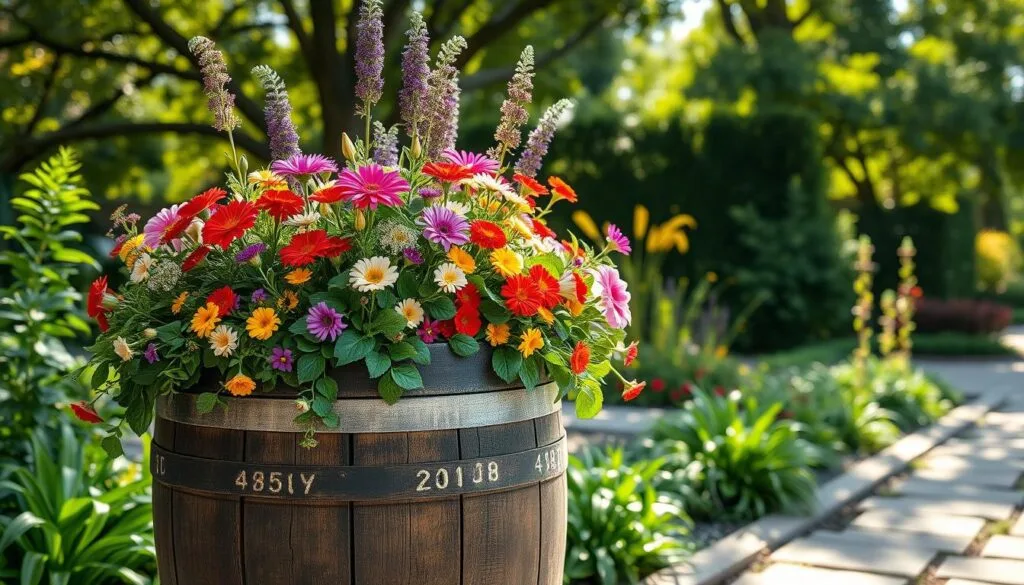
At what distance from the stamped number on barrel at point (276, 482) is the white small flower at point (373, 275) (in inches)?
14.6

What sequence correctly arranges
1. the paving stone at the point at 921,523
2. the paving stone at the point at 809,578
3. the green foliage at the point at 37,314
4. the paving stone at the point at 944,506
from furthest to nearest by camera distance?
1. the paving stone at the point at 944,506
2. the paving stone at the point at 921,523
3. the paving stone at the point at 809,578
4. the green foliage at the point at 37,314

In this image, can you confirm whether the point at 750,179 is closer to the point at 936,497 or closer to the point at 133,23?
the point at 133,23

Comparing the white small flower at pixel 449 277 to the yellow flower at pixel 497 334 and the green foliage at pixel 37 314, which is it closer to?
the yellow flower at pixel 497 334

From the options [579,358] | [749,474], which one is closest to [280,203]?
[579,358]

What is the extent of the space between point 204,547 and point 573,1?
25.7 feet

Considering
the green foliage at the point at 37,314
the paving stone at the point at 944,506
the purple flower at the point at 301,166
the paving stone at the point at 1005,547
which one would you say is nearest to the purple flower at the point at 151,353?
the purple flower at the point at 301,166

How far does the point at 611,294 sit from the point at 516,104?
0.47 m

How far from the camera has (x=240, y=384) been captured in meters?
2.03

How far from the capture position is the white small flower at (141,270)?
2.28 m

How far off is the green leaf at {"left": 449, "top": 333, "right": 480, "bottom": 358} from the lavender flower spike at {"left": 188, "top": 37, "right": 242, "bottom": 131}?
66cm

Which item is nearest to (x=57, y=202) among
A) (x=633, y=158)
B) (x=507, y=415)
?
(x=507, y=415)

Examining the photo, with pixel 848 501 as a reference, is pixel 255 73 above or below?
above

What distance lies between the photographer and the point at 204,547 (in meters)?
2.14

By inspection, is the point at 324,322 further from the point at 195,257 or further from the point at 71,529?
the point at 71,529
